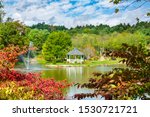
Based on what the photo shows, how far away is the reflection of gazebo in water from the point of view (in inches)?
1499

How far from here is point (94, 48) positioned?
130ft

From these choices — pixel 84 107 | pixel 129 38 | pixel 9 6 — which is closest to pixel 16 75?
pixel 84 107

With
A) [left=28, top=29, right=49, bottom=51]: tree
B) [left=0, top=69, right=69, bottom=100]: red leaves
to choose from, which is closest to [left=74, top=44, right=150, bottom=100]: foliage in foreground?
[left=0, top=69, right=69, bottom=100]: red leaves

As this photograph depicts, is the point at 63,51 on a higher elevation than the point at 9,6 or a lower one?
lower

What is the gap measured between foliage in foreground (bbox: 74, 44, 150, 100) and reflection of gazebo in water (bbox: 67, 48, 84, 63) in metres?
34.1

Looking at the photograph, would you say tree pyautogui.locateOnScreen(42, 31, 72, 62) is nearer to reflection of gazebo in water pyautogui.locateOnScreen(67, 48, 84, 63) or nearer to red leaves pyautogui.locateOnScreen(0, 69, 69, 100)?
reflection of gazebo in water pyautogui.locateOnScreen(67, 48, 84, 63)

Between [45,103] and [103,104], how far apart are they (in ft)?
1.33

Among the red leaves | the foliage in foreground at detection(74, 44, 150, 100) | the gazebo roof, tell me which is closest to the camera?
the foliage in foreground at detection(74, 44, 150, 100)

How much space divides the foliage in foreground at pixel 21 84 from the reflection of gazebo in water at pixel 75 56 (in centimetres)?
3134

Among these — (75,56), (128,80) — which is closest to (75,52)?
(75,56)

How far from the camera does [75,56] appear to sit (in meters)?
38.6

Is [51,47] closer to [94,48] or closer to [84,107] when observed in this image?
[94,48]

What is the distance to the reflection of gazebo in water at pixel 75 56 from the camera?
3806 cm

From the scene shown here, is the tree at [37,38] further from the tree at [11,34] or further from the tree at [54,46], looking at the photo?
the tree at [11,34]
